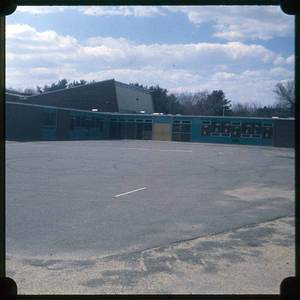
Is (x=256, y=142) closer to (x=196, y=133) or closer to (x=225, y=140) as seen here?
(x=225, y=140)

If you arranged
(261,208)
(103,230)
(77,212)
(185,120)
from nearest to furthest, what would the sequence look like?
(103,230) → (77,212) → (261,208) → (185,120)

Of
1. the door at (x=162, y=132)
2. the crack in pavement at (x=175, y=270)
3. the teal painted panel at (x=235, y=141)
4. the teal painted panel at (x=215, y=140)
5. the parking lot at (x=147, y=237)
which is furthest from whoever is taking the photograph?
the door at (x=162, y=132)

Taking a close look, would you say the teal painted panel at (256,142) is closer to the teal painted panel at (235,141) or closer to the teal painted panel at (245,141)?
the teal painted panel at (245,141)

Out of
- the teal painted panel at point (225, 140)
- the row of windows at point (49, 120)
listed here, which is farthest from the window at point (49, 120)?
the teal painted panel at point (225, 140)

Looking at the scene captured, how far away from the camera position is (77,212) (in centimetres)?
754

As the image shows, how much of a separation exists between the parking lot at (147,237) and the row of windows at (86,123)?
33199 mm

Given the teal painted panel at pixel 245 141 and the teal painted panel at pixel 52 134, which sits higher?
the teal painted panel at pixel 52 134

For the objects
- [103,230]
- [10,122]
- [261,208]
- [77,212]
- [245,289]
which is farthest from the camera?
[10,122]

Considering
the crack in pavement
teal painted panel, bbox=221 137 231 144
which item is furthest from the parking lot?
teal painted panel, bbox=221 137 231 144

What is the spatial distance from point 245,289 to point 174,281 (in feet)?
2.77

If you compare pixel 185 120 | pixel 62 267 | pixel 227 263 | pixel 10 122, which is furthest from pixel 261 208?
pixel 185 120

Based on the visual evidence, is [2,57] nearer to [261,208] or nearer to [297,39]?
[297,39]

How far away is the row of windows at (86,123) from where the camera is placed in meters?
44.1

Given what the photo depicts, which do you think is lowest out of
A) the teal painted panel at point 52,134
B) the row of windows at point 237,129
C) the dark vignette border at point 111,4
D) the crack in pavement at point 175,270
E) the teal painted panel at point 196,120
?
the crack in pavement at point 175,270
